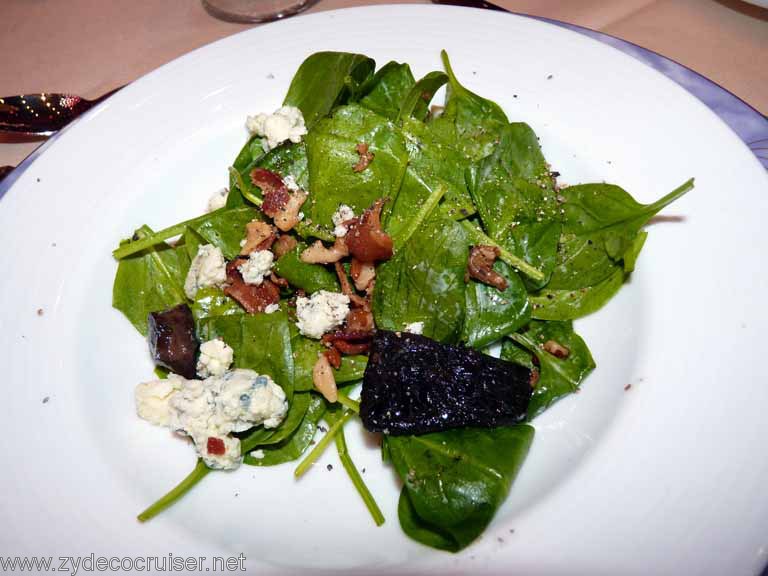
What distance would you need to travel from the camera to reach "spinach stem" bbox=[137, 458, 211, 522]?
1434 millimetres

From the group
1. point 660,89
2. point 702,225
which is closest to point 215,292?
point 702,225

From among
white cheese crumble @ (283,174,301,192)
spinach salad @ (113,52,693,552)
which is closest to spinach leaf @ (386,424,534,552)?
spinach salad @ (113,52,693,552)

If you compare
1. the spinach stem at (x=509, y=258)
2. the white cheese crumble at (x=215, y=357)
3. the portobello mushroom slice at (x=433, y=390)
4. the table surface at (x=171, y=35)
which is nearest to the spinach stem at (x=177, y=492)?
the white cheese crumble at (x=215, y=357)

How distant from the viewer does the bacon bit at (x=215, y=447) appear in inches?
60.6

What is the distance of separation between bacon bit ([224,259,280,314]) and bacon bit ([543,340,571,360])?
81 centimetres

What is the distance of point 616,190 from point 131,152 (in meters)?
1.62

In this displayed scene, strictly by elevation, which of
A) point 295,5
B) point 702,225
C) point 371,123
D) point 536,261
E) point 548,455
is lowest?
point 548,455

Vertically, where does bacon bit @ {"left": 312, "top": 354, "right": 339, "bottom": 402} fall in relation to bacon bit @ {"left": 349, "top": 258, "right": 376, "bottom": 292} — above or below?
below

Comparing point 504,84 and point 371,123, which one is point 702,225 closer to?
point 504,84

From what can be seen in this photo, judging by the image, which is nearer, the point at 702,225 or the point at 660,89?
the point at 702,225

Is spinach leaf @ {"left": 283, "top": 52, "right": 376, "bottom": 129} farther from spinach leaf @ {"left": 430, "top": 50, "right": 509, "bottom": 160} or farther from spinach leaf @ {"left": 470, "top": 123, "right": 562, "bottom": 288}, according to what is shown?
spinach leaf @ {"left": 470, "top": 123, "right": 562, "bottom": 288}

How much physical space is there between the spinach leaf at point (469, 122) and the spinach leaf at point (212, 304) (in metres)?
0.83

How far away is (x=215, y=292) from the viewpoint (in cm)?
→ 179

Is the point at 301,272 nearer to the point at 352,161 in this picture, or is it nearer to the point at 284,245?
the point at 284,245
